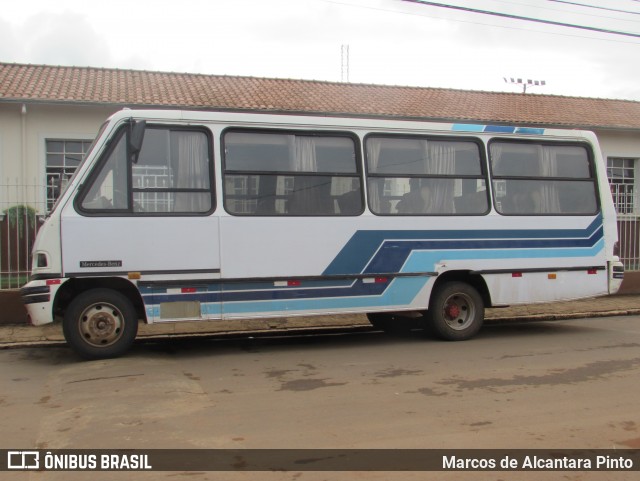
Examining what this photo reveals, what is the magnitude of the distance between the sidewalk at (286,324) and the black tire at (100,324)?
46.0 inches

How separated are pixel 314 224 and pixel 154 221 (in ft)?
6.56

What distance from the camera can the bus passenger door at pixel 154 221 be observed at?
7.11 meters

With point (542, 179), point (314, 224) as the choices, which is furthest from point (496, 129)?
point (314, 224)

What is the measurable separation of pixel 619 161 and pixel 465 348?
14.9m

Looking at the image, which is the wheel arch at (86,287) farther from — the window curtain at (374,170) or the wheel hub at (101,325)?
the window curtain at (374,170)

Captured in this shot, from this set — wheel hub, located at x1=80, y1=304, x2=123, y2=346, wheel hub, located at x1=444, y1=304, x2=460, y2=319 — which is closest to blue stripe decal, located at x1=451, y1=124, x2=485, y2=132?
wheel hub, located at x1=444, y1=304, x2=460, y2=319

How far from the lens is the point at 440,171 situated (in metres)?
8.73

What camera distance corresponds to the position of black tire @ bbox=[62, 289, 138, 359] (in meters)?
7.14

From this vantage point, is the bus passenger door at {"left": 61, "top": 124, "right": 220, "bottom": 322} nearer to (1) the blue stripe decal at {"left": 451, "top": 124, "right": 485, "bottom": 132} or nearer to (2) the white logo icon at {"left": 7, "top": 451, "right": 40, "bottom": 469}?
(2) the white logo icon at {"left": 7, "top": 451, "right": 40, "bottom": 469}

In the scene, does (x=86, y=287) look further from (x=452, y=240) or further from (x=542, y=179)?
(x=542, y=179)

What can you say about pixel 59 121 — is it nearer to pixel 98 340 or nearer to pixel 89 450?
pixel 98 340

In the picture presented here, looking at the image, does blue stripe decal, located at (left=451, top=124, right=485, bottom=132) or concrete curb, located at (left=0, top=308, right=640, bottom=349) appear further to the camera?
concrete curb, located at (left=0, top=308, right=640, bottom=349)

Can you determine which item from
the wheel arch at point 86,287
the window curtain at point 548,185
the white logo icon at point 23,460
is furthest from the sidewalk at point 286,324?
the white logo icon at point 23,460

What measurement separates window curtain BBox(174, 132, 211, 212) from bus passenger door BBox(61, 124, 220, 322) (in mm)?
12
